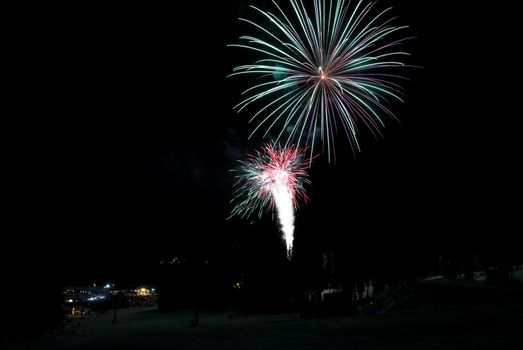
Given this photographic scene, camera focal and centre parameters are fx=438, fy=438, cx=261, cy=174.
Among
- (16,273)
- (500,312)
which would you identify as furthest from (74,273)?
(500,312)

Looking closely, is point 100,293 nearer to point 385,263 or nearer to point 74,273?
point 74,273

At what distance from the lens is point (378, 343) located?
487 inches

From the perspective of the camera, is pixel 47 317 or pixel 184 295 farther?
pixel 184 295

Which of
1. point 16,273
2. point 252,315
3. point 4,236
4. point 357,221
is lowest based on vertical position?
point 252,315

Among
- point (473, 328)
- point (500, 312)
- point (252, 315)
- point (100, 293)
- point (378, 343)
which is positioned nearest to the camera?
point (378, 343)

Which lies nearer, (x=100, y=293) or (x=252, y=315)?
(x=252, y=315)

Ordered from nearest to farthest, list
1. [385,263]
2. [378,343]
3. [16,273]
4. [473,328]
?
[378,343]
[473,328]
[16,273]
[385,263]

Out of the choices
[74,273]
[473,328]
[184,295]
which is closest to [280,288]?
[184,295]

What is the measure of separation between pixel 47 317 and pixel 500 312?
2457 centimetres

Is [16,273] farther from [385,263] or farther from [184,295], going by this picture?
[385,263]

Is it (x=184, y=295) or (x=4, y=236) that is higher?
(x=4, y=236)

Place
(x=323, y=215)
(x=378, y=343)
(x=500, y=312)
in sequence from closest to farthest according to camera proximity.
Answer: (x=378, y=343) → (x=500, y=312) → (x=323, y=215)

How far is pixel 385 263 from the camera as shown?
176ft

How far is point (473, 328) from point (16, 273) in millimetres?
23384
